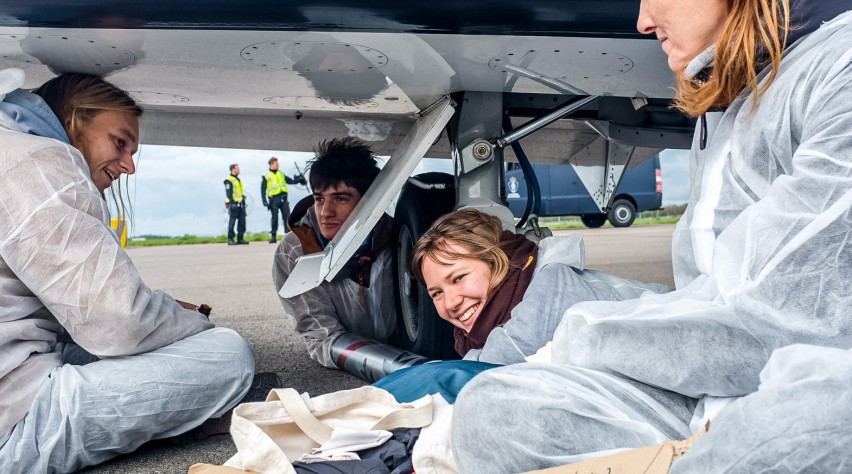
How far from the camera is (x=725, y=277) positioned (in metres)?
1.11

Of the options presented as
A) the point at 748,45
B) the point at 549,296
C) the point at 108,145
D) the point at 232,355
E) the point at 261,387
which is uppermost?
the point at 748,45

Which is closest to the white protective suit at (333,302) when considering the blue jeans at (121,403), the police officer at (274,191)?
the blue jeans at (121,403)

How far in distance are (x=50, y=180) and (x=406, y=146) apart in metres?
1.27

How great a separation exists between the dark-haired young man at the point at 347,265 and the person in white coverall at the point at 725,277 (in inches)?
81.0

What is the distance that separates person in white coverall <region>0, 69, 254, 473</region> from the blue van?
968cm

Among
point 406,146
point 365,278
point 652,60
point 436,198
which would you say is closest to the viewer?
point 652,60

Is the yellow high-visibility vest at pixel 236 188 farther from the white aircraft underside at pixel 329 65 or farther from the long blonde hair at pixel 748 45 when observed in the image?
the long blonde hair at pixel 748 45

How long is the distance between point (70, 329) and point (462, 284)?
1.03 m

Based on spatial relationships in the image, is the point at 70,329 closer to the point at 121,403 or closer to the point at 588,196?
the point at 121,403

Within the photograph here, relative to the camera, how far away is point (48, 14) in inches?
81.3

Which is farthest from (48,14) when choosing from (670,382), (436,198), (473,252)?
(670,382)

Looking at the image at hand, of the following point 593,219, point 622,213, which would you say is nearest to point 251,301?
point 593,219

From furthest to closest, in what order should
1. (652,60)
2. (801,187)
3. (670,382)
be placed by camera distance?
(652,60), (670,382), (801,187)

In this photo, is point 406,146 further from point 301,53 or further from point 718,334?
point 718,334
